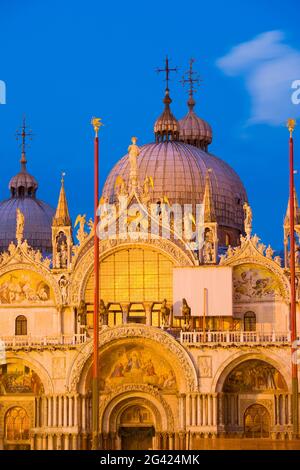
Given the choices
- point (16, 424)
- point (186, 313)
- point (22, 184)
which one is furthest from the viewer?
point (22, 184)

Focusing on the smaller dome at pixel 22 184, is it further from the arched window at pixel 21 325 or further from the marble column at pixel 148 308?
the marble column at pixel 148 308

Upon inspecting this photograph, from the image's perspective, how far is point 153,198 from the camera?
9600 centimetres

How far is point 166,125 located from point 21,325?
58.6 feet

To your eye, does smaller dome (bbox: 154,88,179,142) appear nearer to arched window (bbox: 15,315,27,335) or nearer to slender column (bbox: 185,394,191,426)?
arched window (bbox: 15,315,27,335)

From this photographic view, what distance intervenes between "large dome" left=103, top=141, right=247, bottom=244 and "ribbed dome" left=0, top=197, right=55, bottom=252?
362 inches

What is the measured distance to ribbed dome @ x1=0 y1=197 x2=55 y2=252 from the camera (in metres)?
106

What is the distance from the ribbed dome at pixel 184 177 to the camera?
9638cm

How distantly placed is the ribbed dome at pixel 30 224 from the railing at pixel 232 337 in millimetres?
25256

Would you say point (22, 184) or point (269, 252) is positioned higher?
point (22, 184)

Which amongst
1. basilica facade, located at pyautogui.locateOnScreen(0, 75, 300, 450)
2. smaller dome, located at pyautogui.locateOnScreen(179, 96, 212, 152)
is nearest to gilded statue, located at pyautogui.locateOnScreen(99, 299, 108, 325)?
basilica facade, located at pyautogui.locateOnScreen(0, 75, 300, 450)

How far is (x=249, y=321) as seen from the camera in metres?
85.5

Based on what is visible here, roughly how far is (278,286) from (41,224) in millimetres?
25356

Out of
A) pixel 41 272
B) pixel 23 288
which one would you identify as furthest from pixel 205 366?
pixel 23 288

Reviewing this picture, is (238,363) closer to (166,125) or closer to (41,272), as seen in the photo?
(41,272)
